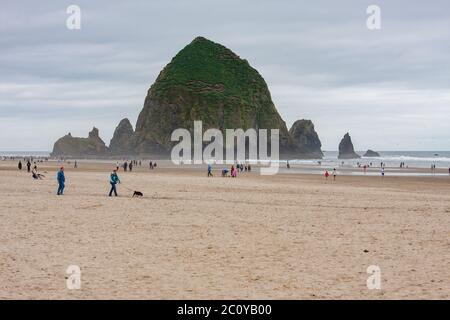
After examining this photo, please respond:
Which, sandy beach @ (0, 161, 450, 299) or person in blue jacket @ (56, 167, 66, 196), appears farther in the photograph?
person in blue jacket @ (56, 167, 66, 196)

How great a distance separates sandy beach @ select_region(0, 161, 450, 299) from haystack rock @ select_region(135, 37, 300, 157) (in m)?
141

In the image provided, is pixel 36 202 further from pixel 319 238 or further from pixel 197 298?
pixel 197 298

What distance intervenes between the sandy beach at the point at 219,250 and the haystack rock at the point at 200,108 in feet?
463

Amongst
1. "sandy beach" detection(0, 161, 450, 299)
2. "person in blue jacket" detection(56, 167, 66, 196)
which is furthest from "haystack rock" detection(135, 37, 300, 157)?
"sandy beach" detection(0, 161, 450, 299)

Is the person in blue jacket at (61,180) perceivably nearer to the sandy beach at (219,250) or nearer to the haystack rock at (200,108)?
the sandy beach at (219,250)

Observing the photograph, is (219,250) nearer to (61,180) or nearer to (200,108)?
(61,180)

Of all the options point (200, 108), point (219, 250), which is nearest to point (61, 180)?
point (219, 250)

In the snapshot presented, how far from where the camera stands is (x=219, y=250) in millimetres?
14367

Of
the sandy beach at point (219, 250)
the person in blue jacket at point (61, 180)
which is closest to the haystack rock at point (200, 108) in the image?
the person in blue jacket at point (61, 180)

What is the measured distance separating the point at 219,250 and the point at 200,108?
159558 mm

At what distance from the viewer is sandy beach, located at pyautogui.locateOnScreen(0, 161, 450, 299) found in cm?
1048

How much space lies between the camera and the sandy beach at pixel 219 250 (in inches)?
412

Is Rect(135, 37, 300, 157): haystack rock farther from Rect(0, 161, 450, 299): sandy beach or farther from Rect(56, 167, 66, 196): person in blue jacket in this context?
Rect(0, 161, 450, 299): sandy beach

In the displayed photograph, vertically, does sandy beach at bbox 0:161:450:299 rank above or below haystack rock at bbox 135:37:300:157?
below
